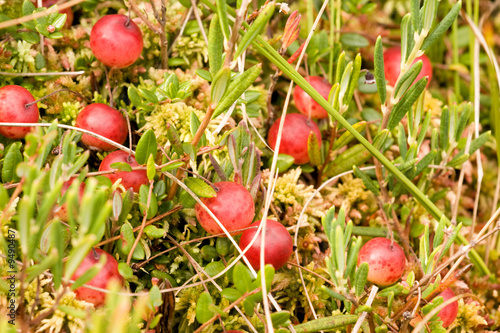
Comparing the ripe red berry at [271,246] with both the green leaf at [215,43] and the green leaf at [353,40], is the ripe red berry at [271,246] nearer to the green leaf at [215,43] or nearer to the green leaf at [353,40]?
the green leaf at [215,43]

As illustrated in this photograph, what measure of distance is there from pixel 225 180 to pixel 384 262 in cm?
72

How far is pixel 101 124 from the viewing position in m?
1.75

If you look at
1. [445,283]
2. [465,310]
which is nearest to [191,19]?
[445,283]

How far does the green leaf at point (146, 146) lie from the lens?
1.50 m

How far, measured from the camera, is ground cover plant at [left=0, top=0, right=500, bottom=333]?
134cm

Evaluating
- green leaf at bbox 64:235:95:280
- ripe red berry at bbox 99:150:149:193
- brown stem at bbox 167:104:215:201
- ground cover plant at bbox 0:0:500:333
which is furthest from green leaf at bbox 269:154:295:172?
green leaf at bbox 64:235:95:280

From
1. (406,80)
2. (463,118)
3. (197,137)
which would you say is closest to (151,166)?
(197,137)

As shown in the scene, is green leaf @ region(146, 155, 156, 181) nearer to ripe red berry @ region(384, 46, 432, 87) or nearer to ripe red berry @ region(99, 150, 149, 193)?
ripe red berry @ region(99, 150, 149, 193)

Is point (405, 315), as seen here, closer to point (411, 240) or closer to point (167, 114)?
point (411, 240)

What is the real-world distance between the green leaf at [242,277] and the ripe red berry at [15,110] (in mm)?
1033

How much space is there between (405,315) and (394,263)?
28cm

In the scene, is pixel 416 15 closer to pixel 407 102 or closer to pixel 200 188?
pixel 407 102

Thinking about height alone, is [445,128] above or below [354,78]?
below

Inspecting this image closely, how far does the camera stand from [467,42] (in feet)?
9.66
